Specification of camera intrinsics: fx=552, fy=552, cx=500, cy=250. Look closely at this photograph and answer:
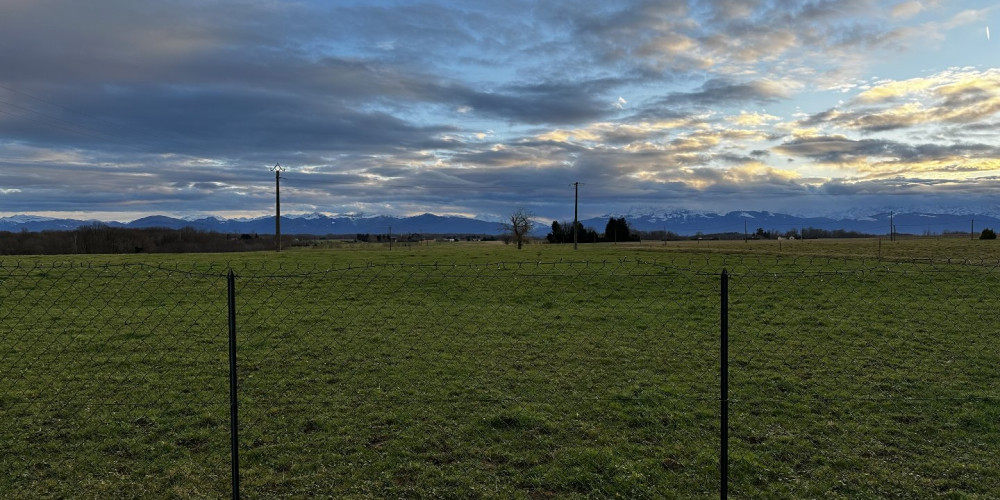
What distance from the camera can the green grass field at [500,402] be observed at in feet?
19.2

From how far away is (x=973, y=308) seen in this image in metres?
17.5

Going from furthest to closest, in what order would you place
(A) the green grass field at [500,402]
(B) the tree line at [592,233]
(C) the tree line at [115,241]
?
(B) the tree line at [592,233] → (C) the tree line at [115,241] → (A) the green grass field at [500,402]

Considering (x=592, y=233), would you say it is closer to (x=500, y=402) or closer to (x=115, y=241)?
(x=115, y=241)

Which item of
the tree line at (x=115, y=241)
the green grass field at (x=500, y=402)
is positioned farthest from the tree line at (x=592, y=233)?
the green grass field at (x=500, y=402)

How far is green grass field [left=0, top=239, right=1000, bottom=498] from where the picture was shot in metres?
5.87

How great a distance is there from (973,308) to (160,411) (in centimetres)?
2209

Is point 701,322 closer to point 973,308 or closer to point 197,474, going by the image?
point 973,308

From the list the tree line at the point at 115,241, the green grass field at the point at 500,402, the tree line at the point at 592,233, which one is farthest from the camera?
the tree line at the point at 592,233

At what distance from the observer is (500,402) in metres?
8.38

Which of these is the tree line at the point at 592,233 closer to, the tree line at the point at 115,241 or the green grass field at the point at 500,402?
the tree line at the point at 115,241

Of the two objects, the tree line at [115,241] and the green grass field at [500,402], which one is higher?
the tree line at [115,241]

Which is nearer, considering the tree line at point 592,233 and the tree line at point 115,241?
the tree line at point 115,241

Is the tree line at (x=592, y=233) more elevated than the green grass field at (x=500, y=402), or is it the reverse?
the tree line at (x=592, y=233)

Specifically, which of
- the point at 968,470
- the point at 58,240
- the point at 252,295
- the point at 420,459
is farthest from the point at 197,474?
the point at 58,240
